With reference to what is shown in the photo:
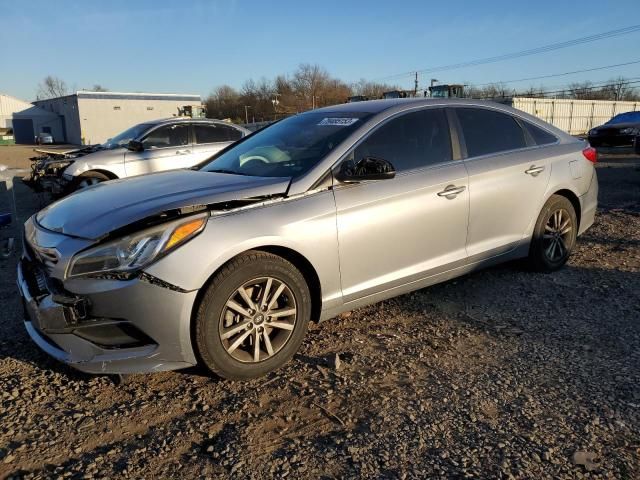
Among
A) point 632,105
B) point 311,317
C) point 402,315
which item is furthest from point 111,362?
point 632,105

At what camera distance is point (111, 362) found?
272 centimetres

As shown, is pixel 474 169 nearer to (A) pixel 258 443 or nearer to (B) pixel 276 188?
(B) pixel 276 188

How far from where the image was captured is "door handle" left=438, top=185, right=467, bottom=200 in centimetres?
380

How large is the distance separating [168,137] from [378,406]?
26.2 ft

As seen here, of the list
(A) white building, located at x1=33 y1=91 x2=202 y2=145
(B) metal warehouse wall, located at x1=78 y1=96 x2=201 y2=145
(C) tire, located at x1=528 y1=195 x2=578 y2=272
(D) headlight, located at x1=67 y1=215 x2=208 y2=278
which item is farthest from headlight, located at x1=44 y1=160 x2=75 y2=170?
(B) metal warehouse wall, located at x1=78 y1=96 x2=201 y2=145

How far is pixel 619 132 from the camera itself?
19156 millimetres

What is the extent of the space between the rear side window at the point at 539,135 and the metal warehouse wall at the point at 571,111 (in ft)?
104

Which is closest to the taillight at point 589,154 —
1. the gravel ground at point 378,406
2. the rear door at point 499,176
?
the rear door at point 499,176

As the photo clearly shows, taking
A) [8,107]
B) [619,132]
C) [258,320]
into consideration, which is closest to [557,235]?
[258,320]

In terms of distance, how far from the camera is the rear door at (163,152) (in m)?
9.12

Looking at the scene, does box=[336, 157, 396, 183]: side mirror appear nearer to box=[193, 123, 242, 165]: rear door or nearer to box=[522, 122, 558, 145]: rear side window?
box=[522, 122, 558, 145]: rear side window

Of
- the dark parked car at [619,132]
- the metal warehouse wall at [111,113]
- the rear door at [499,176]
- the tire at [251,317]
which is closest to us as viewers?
the tire at [251,317]

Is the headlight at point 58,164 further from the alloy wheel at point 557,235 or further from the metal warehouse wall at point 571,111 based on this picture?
the metal warehouse wall at point 571,111

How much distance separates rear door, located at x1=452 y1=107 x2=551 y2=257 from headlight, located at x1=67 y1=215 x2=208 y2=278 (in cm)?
237
